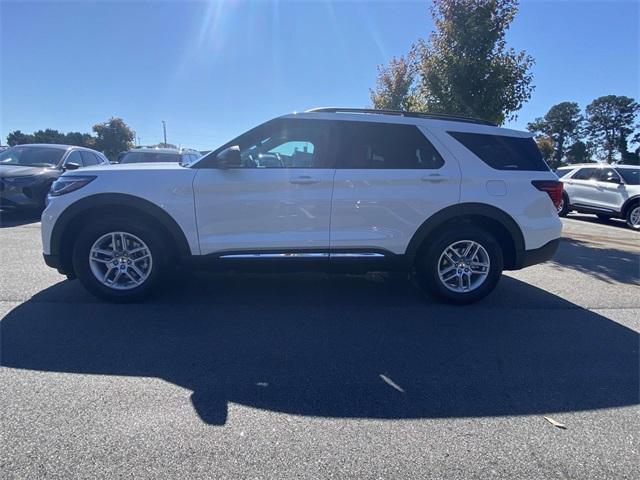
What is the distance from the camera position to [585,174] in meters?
12.9

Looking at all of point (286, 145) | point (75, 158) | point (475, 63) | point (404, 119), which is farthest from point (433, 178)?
point (75, 158)

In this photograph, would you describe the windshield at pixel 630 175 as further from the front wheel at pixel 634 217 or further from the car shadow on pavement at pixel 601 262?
the car shadow on pavement at pixel 601 262

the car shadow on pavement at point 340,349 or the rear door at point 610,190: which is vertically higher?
the rear door at point 610,190

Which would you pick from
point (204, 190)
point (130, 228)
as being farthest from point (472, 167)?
point (130, 228)

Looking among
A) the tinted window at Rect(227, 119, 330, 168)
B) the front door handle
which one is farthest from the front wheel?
the front door handle

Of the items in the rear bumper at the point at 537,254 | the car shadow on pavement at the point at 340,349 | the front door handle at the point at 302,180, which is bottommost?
the car shadow on pavement at the point at 340,349

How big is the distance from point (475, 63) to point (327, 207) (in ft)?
23.0

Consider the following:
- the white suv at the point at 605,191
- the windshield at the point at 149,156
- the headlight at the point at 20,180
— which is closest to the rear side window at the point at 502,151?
the windshield at the point at 149,156

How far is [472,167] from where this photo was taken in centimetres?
418

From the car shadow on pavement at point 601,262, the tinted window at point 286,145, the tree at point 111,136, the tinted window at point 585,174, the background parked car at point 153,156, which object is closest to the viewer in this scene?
the tinted window at point 286,145

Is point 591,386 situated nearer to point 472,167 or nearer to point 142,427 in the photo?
point 472,167

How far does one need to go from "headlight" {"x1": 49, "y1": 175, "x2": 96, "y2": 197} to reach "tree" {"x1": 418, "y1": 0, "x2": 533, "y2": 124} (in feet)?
26.2

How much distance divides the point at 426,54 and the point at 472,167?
681cm

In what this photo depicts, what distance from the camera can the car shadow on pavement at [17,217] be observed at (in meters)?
8.44
